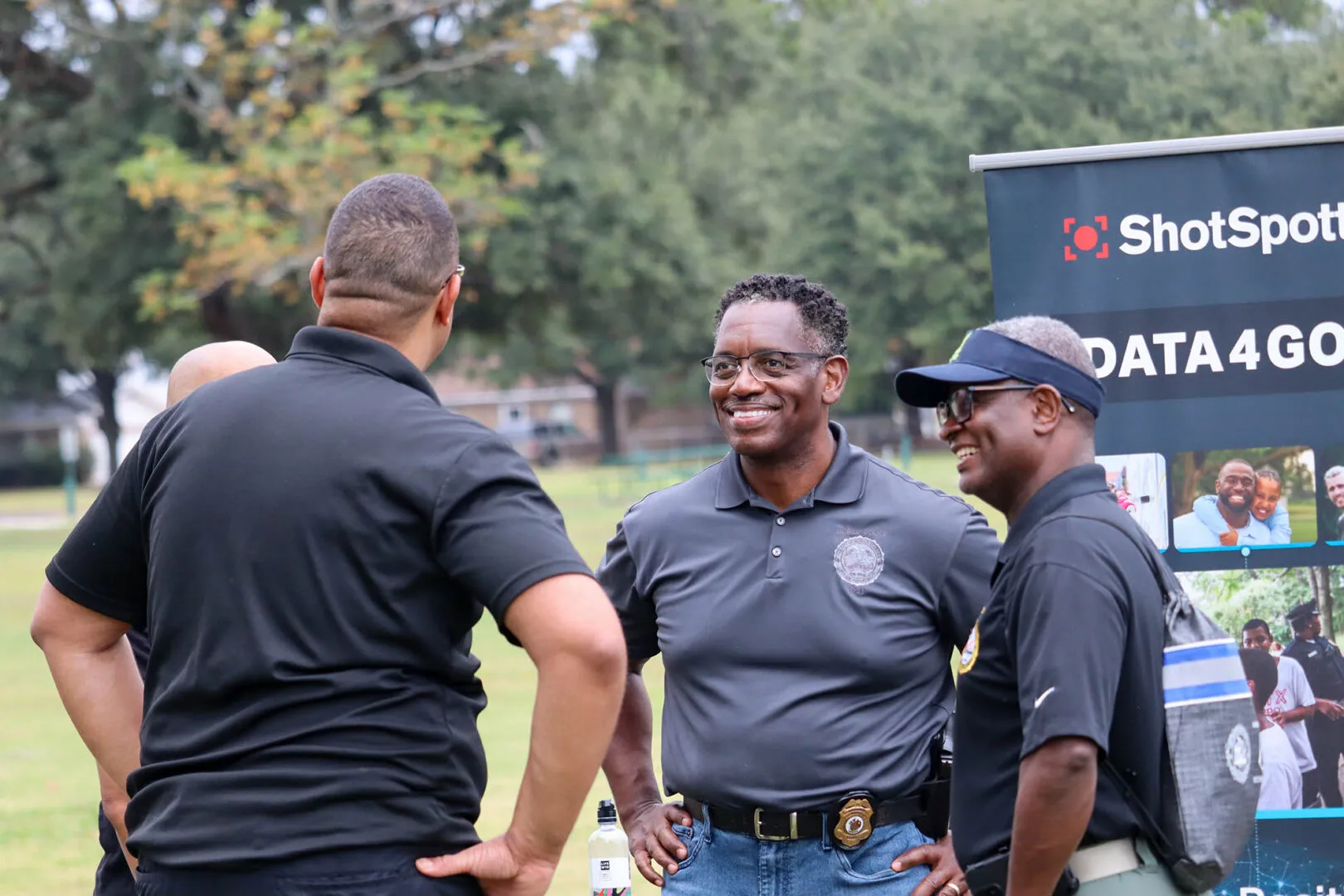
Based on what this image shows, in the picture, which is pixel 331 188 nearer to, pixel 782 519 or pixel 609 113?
pixel 609 113

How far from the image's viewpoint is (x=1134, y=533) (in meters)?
2.97

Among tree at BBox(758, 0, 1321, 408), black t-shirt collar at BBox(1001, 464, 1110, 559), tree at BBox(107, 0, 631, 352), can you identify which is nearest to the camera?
black t-shirt collar at BBox(1001, 464, 1110, 559)

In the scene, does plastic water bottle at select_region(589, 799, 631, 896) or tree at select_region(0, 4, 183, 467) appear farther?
tree at select_region(0, 4, 183, 467)

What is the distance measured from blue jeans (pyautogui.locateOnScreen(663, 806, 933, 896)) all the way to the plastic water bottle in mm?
434

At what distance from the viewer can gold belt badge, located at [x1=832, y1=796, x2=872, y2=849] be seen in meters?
3.60

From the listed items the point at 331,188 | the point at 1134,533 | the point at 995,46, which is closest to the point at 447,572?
the point at 1134,533

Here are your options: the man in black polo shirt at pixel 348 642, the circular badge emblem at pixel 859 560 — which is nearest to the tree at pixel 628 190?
the circular badge emblem at pixel 859 560

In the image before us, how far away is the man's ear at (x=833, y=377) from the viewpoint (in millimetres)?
4000

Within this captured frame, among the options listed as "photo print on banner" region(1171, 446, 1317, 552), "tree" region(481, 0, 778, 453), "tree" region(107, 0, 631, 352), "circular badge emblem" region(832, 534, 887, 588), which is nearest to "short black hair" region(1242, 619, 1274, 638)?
"photo print on banner" region(1171, 446, 1317, 552)

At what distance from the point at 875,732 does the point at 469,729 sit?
1.16 metres

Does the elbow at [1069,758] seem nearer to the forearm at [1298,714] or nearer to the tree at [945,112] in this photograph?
the forearm at [1298,714]

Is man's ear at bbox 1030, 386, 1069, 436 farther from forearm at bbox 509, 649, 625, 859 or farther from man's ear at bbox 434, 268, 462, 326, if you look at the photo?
man's ear at bbox 434, 268, 462, 326

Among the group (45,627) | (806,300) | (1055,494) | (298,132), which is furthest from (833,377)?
(298,132)

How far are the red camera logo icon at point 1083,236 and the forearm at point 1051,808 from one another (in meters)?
2.30
